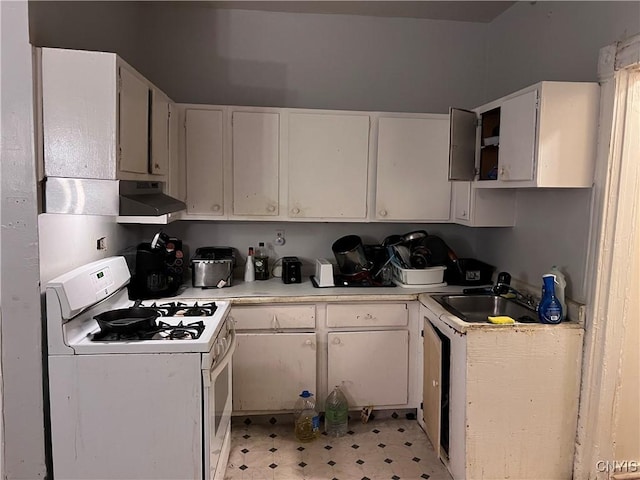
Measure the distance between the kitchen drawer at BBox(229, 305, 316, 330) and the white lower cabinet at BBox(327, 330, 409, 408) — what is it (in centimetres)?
19

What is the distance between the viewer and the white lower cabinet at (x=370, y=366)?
290 centimetres

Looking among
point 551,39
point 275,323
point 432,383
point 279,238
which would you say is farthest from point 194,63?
point 432,383

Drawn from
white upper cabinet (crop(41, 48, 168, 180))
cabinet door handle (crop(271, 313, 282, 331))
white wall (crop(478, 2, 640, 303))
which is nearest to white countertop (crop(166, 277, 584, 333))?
cabinet door handle (crop(271, 313, 282, 331))

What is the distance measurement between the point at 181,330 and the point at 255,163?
4.27 ft

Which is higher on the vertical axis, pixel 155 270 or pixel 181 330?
pixel 155 270

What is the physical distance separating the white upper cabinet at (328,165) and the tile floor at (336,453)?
4.34ft

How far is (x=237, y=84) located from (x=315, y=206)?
1.02m

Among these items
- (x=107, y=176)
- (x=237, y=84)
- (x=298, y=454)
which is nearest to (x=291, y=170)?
(x=237, y=84)

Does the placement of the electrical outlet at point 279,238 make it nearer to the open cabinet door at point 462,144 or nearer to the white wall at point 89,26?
the open cabinet door at point 462,144

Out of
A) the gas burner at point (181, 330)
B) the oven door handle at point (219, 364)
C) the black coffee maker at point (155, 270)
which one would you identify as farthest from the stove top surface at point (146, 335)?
the black coffee maker at point (155, 270)

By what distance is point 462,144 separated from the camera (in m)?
2.77

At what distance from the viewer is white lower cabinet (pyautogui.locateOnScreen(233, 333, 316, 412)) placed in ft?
9.32

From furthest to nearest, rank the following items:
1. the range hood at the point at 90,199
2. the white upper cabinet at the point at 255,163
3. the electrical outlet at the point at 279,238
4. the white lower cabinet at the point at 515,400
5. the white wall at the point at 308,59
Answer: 1. the electrical outlet at the point at 279,238
2. the white wall at the point at 308,59
3. the white upper cabinet at the point at 255,163
4. the white lower cabinet at the point at 515,400
5. the range hood at the point at 90,199

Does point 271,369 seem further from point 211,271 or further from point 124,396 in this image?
point 124,396
